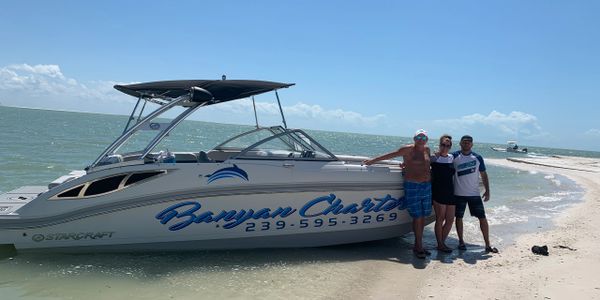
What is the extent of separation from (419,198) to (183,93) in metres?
3.71

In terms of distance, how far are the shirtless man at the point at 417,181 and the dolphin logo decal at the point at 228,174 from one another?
6.39ft

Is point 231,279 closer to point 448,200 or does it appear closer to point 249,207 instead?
point 249,207

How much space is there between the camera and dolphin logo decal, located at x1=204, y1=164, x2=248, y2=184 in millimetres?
5621

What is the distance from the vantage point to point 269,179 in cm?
574

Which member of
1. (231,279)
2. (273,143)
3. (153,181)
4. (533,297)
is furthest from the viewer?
(273,143)

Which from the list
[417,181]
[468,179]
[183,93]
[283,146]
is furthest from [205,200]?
[468,179]

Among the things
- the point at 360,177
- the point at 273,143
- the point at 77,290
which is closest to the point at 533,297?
the point at 360,177

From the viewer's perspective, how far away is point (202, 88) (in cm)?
624

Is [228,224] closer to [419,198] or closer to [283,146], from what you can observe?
[283,146]

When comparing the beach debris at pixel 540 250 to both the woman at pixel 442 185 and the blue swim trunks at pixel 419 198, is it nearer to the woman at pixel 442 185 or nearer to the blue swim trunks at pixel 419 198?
the woman at pixel 442 185

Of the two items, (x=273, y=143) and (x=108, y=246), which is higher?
(x=273, y=143)

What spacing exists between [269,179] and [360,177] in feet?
4.18

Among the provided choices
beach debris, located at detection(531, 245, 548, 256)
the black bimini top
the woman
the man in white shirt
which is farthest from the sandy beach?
the black bimini top

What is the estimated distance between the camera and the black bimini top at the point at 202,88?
610cm
